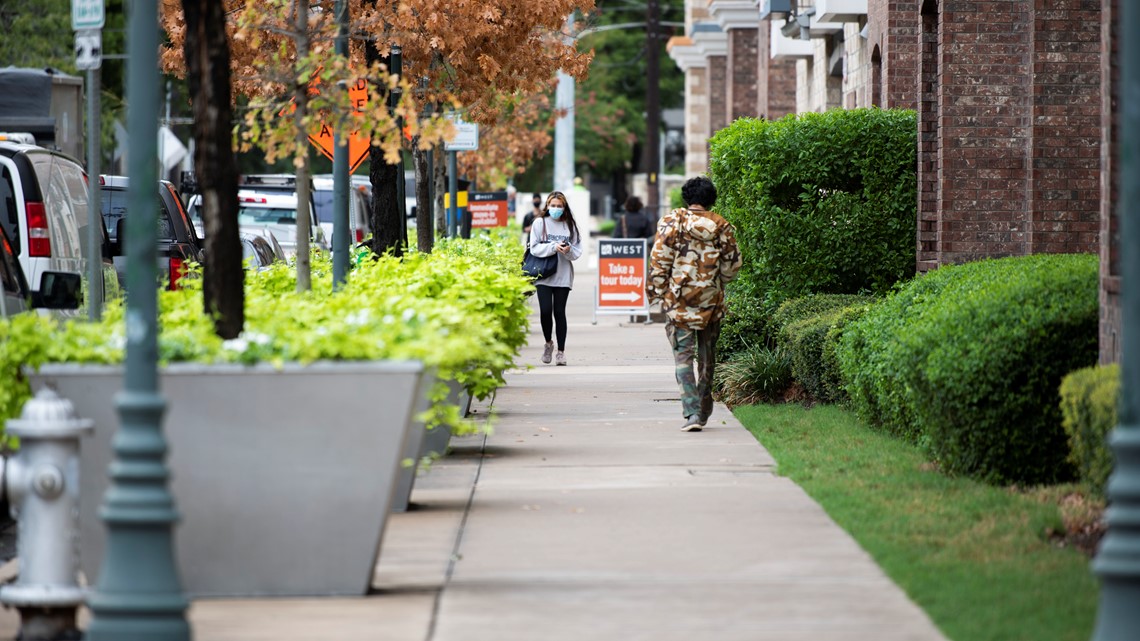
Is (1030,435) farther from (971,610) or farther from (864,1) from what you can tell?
(864,1)

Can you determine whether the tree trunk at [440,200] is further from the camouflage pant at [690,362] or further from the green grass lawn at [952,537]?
the green grass lawn at [952,537]

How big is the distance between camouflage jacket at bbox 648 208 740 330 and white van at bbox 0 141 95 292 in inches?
158

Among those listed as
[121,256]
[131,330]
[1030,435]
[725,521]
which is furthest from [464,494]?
[121,256]

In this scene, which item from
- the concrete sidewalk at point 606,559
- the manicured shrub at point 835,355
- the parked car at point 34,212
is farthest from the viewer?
the manicured shrub at point 835,355

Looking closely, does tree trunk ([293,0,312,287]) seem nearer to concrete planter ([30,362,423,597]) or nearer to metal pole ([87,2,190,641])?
concrete planter ([30,362,423,597])

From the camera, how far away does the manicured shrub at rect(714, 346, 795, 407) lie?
14805 millimetres

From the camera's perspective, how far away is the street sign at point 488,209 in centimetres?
3369

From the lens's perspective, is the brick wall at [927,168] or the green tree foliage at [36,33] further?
the green tree foliage at [36,33]

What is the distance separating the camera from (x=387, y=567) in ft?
25.6

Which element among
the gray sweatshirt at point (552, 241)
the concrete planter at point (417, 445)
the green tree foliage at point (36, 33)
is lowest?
the concrete planter at point (417, 445)

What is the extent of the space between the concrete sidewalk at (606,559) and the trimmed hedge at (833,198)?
127 inches

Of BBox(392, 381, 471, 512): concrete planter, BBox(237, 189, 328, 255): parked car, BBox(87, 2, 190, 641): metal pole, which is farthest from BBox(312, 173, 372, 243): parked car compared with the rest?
BBox(87, 2, 190, 641): metal pole

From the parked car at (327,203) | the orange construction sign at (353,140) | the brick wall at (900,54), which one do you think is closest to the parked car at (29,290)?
the orange construction sign at (353,140)

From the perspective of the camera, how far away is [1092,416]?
7934 millimetres
